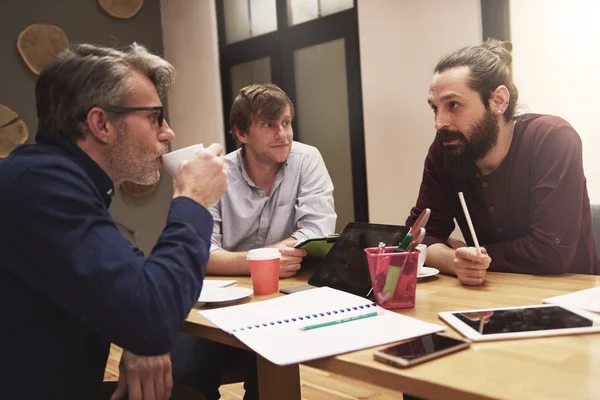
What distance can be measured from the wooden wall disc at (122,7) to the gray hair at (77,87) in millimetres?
3501

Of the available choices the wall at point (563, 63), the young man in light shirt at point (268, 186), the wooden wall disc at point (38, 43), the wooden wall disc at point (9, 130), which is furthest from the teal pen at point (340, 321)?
the wooden wall disc at point (38, 43)

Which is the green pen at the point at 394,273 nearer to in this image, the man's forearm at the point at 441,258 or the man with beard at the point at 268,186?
the man's forearm at the point at 441,258

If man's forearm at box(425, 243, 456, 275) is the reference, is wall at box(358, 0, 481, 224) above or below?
above

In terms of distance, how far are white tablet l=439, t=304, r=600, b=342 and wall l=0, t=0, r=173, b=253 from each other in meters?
3.16

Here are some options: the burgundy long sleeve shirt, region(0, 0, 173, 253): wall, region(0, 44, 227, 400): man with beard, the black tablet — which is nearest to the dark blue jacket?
region(0, 44, 227, 400): man with beard

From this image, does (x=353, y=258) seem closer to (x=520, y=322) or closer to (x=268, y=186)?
(x=520, y=322)

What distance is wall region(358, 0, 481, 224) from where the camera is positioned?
111 inches

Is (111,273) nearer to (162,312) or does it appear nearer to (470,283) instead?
(162,312)

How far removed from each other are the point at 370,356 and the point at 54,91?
0.82 m

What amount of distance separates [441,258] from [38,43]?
3.64 m

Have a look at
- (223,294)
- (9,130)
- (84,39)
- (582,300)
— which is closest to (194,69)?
(84,39)

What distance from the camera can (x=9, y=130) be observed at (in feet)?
12.6

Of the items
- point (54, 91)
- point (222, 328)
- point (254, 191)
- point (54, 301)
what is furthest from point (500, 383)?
point (254, 191)

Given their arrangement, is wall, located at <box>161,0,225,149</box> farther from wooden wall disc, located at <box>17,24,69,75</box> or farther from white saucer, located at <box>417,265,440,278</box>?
white saucer, located at <box>417,265,440,278</box>
